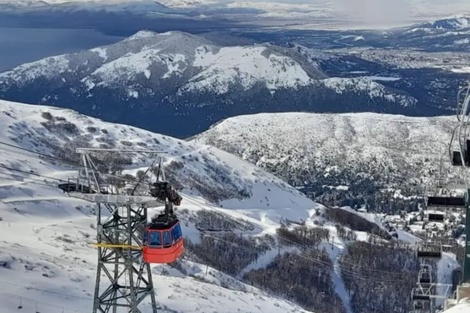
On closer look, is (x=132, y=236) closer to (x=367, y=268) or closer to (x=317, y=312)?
(x=317, y=312)

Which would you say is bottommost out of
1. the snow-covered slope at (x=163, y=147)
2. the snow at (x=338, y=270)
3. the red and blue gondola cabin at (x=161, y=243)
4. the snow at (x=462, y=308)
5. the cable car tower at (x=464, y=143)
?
the snow at (x=338, y=270)

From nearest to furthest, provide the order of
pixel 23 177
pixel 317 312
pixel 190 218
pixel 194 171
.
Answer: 1. pixel 317 312
2. pixel 23 177
3. pixel 190 218
4. pixel 194 171

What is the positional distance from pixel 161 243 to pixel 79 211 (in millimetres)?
57931

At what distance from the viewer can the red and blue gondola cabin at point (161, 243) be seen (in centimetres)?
2753

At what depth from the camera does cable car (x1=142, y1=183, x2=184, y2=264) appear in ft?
90.3

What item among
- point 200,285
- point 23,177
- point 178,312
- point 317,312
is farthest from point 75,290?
point 23,177

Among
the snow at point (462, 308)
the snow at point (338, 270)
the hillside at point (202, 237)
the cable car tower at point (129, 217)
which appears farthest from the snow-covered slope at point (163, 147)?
the snow at point (462, 308)

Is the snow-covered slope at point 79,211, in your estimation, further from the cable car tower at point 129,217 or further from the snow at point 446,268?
the snow at point 446,268

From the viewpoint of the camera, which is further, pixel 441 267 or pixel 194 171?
pixel 194 171

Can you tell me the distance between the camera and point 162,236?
27.5m

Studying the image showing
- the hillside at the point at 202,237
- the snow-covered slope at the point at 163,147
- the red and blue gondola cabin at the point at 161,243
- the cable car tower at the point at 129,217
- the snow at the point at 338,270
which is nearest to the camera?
the red and blue gondola cabin at the point at 161,243

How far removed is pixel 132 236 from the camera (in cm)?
2909

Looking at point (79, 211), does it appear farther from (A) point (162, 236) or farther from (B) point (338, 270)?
(A) point (162, 236)

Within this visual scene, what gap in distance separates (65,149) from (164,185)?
372 feet
